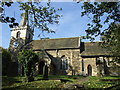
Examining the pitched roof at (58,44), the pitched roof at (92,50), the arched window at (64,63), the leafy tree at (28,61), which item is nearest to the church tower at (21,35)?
the pitched roof at (58,44)

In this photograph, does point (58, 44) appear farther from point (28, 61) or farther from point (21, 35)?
point (28, 61)

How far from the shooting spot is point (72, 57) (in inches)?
1126

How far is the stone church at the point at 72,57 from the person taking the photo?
86.1ft

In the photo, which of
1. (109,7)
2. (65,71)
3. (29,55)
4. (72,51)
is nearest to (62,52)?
(72,51)

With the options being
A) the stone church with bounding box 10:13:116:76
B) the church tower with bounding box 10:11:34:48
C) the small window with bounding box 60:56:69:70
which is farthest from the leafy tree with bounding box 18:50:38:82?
the church tower with bounding box 10:11:34:48

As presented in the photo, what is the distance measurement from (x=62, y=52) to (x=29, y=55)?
40.3 feet

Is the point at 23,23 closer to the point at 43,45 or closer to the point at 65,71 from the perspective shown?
the point at 43,45

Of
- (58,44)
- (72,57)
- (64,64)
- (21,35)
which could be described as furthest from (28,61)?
(21,35)

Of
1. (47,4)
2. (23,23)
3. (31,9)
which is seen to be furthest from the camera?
(23,23)

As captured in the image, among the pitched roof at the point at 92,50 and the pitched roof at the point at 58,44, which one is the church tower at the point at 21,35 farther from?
the pitched roof at the point at 92,50

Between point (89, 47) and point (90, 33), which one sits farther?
point (89, 47)

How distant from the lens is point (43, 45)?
32.0 metres

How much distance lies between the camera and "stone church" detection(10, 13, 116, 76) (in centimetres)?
2625

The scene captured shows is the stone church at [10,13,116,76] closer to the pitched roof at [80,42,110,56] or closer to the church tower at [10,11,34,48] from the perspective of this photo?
the pitched roof at [80,42,110,56]
